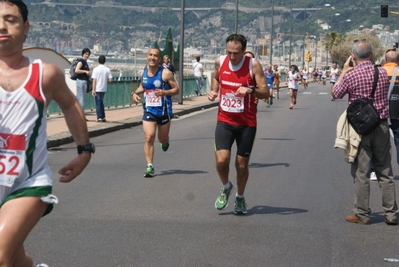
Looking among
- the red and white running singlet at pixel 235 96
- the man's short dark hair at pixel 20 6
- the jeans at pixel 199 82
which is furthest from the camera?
the jeans at pixel 199 82

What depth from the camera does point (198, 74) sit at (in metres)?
40.7

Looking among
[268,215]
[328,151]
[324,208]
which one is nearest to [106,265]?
[268,215]

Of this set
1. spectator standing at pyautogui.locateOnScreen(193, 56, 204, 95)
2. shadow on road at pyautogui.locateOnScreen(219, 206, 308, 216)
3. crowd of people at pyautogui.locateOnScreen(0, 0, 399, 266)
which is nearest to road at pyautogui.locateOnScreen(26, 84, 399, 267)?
shadow on road at pyautogui.locateOnScreen(219, 206, 308, 216)

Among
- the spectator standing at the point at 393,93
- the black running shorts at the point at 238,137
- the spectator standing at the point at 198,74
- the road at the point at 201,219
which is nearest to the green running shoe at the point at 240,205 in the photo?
the road at the point at 201,219

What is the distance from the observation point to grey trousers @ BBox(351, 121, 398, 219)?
29.6 ft

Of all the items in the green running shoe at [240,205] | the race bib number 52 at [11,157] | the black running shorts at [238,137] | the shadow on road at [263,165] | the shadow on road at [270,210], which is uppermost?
the race bib number 52 at [11,157]

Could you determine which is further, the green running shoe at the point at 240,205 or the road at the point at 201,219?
the green running shoe at the point at 240,205

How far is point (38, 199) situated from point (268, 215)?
4858 millimetres

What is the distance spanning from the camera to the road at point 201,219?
743cm

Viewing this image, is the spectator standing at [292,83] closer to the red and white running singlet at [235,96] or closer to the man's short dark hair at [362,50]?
the red and white running singlet at [235,96]

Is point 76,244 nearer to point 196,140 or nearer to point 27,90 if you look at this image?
point 27,90

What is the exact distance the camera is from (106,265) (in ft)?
23.0

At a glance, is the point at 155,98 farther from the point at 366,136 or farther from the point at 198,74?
the point at 198,74

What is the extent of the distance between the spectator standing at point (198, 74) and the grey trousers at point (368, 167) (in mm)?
30373
